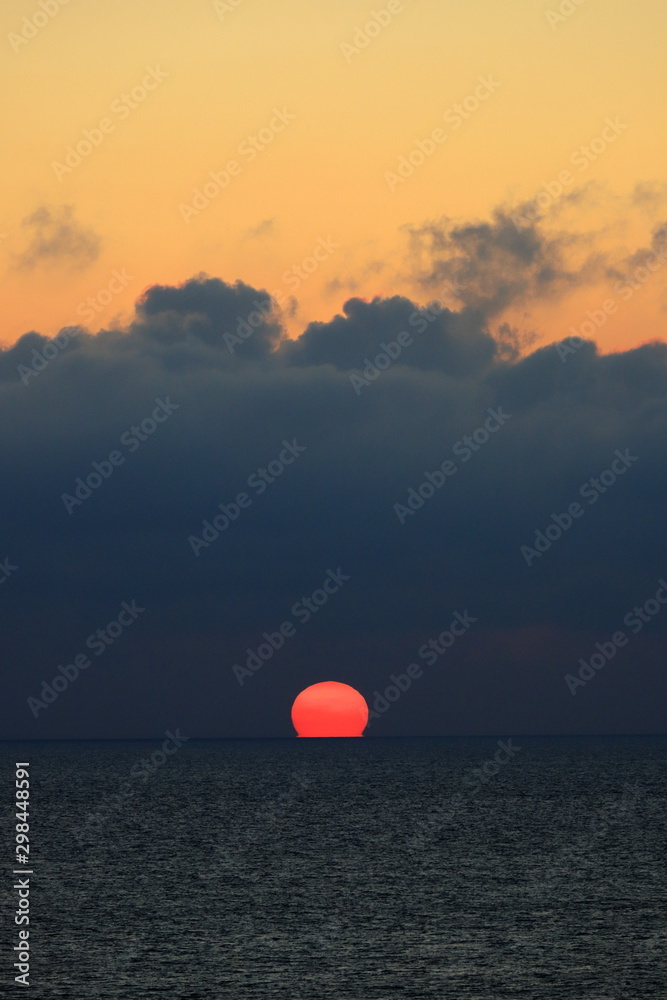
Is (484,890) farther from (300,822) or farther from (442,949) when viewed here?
(300,822)

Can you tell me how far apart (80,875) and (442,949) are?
35.2m

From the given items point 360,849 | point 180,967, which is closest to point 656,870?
point 360,849

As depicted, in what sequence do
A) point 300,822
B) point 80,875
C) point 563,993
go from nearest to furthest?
1. point 563,993
2. point 80,875
3. point 300,822

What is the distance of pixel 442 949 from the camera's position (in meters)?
52.8

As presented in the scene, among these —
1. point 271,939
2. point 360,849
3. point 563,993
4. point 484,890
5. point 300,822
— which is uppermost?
point 300,822

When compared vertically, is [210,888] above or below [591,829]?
below

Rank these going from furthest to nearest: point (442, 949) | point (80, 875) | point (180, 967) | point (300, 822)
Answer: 1. point (300, 822)
2. point (80, 875)
3. point (442, 949)
4. point (180, 967)

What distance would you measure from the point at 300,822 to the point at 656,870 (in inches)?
1989

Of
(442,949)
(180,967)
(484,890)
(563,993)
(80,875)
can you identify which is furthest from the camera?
(80,875)

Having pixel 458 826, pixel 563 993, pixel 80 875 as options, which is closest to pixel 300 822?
pixel 458 826

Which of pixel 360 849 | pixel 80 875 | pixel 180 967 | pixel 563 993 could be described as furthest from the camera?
pixel 360 849

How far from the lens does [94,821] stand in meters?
128

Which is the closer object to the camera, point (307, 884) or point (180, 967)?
point (180, 967)

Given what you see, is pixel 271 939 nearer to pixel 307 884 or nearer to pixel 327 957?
pixel 327 957
